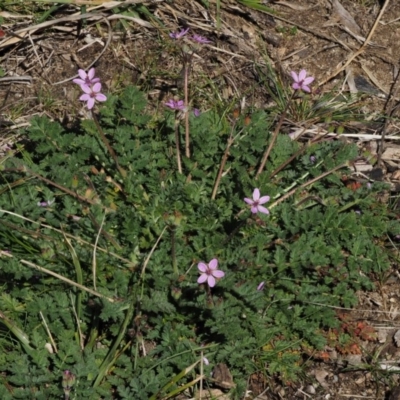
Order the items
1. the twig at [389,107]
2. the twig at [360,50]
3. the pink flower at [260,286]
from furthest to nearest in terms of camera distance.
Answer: the twig at [360,50]
the twig at [389,107]
the pink flower at [260,286]

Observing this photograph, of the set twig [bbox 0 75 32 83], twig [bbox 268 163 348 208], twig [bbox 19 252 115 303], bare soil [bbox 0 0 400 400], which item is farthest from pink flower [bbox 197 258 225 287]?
twig [bbox 0 75 32 83]

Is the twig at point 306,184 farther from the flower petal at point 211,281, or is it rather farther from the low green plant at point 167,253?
the flower petal at point 211,281

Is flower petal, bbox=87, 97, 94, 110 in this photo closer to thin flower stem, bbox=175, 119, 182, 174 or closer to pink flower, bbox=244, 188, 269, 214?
thin flower stem, bbox=175, 119, 182, 174

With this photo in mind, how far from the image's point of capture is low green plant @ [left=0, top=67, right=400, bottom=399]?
11.2 ft

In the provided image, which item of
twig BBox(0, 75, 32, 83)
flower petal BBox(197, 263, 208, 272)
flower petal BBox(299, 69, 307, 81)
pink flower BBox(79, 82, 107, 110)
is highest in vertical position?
pink flower BBox(79, 82, 107, 110)

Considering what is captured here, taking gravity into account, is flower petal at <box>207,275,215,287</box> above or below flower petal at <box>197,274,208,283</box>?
below

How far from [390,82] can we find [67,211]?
2.42 metres

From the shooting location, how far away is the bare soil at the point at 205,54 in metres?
4.72

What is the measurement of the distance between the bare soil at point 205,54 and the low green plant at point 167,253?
25.5 inches

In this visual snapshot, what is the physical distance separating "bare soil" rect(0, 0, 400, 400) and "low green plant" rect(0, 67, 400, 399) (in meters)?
0.65

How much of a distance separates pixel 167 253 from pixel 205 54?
177cm

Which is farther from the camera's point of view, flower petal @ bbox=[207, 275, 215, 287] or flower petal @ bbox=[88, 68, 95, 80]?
flower petal @ bbox=[88, 68, 95, 80]

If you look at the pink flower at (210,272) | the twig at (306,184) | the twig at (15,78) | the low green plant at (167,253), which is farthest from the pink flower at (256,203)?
the twig at (15,78)

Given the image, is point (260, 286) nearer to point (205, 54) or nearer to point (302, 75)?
point (302, 75)
